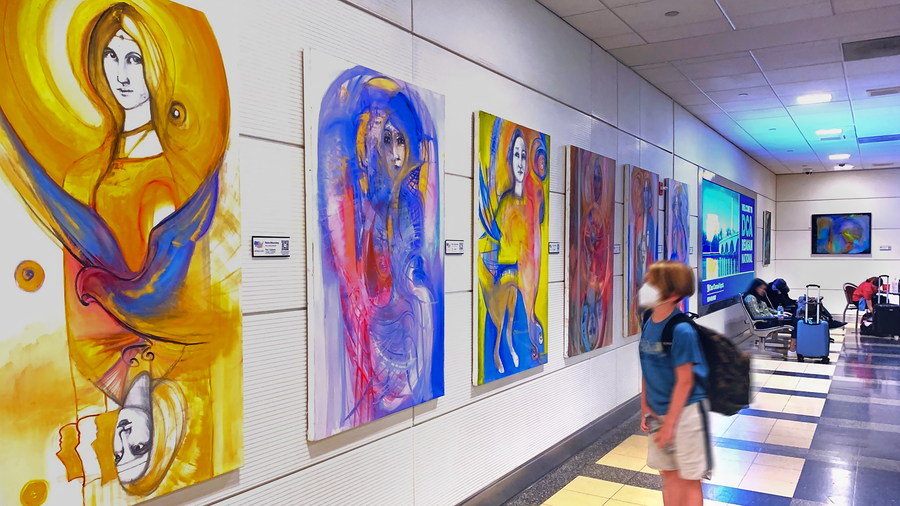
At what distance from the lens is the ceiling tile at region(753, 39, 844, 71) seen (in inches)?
246

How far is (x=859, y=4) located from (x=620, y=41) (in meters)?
1.85

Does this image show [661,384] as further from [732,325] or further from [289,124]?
[732,325]

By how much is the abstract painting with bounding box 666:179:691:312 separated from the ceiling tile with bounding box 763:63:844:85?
1.64m

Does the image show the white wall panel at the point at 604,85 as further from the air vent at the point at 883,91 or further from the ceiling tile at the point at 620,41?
the air vent at the point at 883,91

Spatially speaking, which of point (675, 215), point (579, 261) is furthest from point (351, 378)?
point (675, 215)

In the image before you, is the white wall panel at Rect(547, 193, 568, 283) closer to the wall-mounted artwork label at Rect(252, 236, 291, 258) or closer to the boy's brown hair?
the boy's brown hair

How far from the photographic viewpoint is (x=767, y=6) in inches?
202

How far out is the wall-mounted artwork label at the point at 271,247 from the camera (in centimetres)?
268

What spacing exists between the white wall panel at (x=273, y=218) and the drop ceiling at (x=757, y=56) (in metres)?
3.06

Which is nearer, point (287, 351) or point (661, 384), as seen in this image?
point (287, 351)

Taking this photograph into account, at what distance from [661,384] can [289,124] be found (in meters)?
2.13

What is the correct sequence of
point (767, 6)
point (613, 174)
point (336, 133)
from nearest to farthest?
point (336, 133) → point (767, 6) → point (613, 174)

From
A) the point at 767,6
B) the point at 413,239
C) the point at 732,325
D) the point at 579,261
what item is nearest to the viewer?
the point at 413,239

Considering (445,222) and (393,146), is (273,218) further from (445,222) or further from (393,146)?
(445,222)
